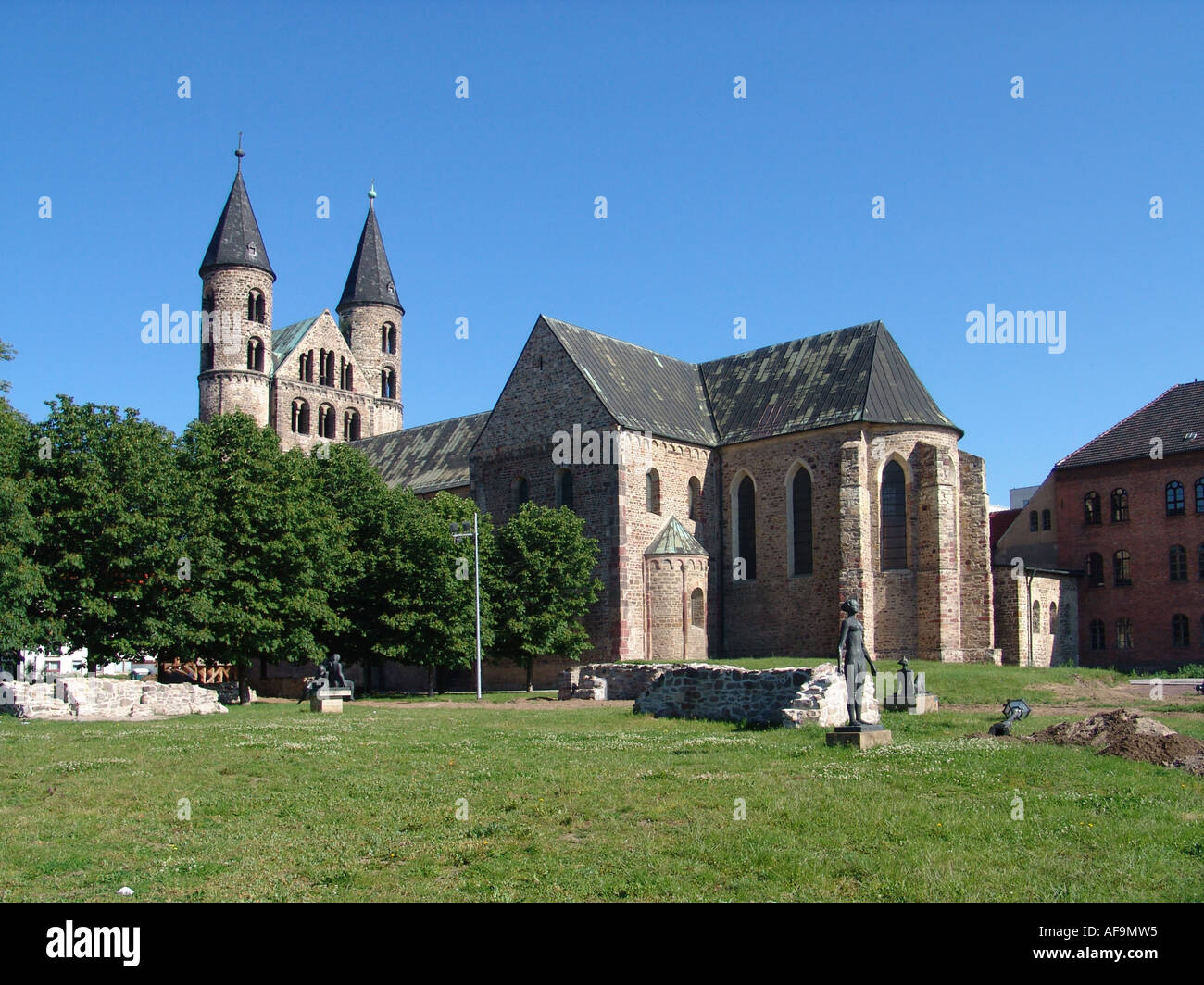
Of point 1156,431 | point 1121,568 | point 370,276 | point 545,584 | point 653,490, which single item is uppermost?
point 370,276

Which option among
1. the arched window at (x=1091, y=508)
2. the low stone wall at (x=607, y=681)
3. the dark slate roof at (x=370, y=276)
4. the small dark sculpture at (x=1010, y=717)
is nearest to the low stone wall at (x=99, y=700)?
the low stone wall at (x=607, y=681)

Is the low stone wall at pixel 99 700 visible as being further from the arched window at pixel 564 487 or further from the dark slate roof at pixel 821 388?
the dark slate roof at pixel 821 388

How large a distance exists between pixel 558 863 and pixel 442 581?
32745mm

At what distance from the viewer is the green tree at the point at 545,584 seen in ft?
140

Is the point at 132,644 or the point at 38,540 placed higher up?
the point at 38,540

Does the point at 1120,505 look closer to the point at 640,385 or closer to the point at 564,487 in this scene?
the point at 640,385

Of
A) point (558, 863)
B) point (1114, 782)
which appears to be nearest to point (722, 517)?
point (1114, 782)

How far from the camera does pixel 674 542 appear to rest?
4469 cm

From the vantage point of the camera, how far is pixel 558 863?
945cm

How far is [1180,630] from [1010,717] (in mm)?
38669

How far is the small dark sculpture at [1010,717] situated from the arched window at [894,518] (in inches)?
881

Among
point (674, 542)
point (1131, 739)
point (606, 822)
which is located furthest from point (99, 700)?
point (1131, 739)
